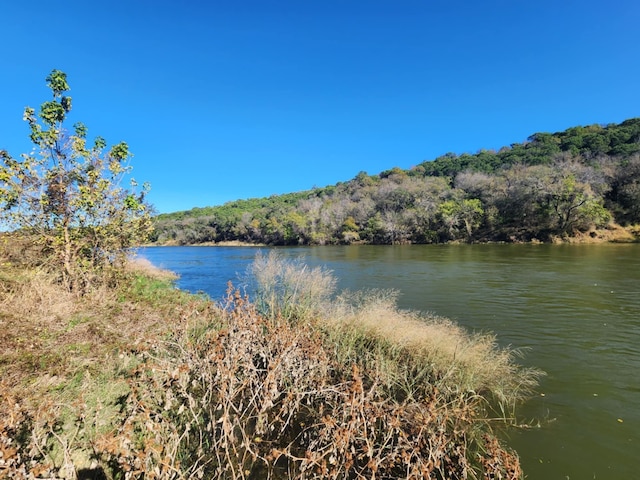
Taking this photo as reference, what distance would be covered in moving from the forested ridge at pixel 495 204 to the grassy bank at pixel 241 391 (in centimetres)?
3934

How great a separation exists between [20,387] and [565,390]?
9302mm

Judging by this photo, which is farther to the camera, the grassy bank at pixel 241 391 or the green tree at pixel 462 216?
the green tree at pixel 462 216

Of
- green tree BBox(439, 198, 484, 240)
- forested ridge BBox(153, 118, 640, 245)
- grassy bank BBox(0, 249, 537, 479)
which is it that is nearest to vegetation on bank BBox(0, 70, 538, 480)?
grassy bank BBox(0, 249, 537, 479)

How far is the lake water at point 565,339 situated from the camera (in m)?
4.80

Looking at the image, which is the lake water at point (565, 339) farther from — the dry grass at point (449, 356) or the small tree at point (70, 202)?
the small tree at point (70, 202)

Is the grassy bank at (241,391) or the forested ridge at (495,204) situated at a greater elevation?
the forested ridge at (495,204)

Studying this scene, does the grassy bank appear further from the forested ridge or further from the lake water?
the forested ridge

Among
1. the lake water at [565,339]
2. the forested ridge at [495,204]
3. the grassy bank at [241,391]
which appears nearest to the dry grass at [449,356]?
the grassy bank at [241,391]

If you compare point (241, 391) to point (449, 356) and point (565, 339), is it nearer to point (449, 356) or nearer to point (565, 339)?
point (449, 356)

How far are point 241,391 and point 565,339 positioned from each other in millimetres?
9338

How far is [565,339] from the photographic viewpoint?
361 inches

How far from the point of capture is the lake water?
189 inches

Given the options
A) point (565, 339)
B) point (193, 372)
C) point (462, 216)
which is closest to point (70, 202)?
point (193, 372)

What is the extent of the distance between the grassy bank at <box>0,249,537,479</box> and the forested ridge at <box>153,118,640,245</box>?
39341mm
